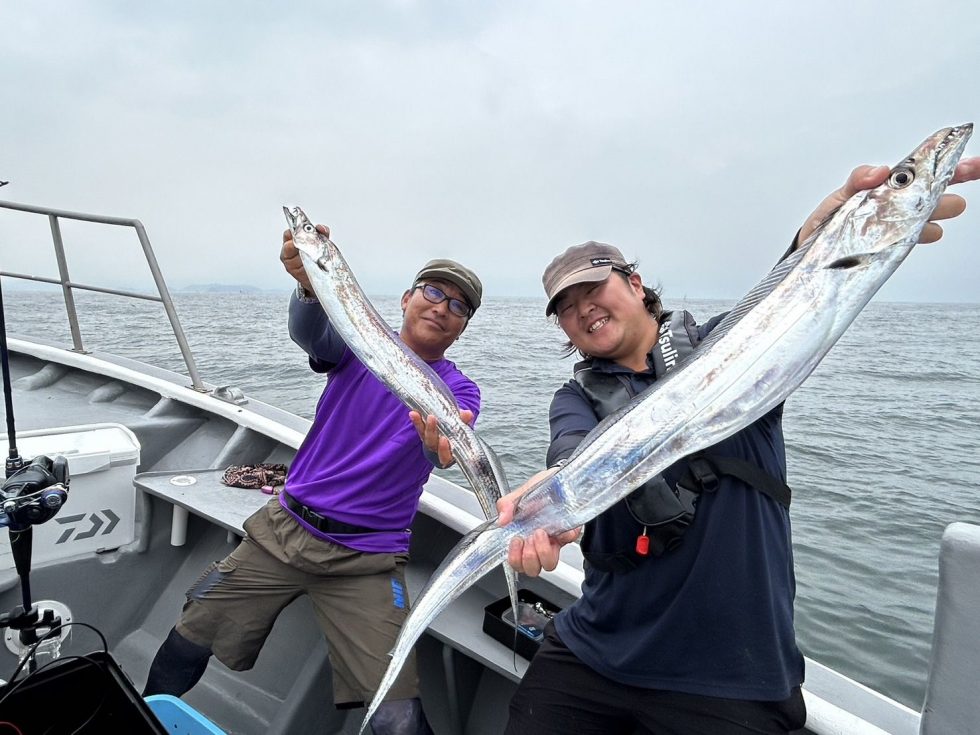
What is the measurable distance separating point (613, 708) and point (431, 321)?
179 centimetres

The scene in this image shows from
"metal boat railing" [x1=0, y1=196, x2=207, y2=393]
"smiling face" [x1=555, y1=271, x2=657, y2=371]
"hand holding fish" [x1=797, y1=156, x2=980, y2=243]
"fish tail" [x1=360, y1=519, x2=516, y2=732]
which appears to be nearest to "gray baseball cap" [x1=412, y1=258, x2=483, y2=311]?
"smiling face" [x1=555, y1=271, x2=657, y2=371]

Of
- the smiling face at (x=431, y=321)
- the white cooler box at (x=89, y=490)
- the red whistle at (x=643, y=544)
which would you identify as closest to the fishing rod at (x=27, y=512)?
the white cooler box at (x=89, y=490)

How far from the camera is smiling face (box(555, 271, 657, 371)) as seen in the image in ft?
6.61

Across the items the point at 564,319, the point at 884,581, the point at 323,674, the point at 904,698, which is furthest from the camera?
the point at 884,581

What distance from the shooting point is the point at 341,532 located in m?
2.79

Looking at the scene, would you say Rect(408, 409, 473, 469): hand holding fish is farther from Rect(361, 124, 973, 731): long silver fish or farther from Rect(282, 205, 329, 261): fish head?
Rect(361, 124, 973, 731): long silver fish

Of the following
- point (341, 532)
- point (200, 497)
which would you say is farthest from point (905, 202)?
point (200, 497)

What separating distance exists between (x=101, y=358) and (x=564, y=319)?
5.37 meters

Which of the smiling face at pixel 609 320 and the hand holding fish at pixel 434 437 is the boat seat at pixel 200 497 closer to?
the hand holding fish at pixel 434 437

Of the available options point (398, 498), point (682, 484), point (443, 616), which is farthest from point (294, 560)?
point (682, 484)

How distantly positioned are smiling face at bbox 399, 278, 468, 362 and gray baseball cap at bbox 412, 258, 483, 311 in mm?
27

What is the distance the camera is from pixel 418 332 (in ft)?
9.52

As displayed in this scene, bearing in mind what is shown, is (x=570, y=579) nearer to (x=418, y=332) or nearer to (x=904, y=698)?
(x=418, y=332)

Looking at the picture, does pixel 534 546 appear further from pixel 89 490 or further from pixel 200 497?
pixel 89 490
